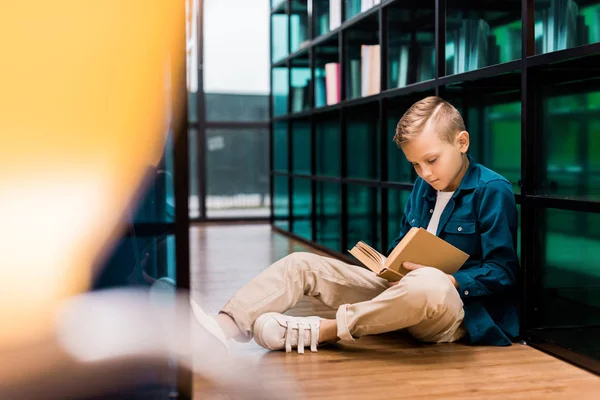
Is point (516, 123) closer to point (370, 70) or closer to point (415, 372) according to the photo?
point (415, 372)

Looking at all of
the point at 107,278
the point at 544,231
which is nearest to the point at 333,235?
the point at 544,231

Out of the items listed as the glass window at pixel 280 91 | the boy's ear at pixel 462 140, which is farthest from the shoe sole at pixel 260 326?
the glass window at pixel 280 91

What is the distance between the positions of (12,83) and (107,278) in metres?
0.34

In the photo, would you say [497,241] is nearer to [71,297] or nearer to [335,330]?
[335,330]

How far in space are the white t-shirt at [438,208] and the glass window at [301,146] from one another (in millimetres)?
2583

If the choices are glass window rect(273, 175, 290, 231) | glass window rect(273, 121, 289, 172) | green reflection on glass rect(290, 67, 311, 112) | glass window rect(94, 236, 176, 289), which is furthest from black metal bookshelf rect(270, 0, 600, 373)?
glass window rect(273, 121, 289, 172)

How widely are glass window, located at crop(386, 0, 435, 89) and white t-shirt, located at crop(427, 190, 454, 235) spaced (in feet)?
3.05

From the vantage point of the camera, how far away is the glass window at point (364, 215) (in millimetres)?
3455

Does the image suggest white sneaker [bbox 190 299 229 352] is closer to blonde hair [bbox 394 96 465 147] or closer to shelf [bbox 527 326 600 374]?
blonde hair [bbox 394 96 465 147]

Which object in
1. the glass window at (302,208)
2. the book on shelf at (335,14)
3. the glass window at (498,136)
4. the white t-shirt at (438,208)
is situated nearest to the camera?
the white t-shirt at (438,208)

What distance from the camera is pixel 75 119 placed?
1.04m

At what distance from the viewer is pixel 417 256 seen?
1.85m

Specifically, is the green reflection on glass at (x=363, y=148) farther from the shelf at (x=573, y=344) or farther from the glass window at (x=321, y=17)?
the shelf at (x=573, y=344)

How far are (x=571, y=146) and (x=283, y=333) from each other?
924mm
